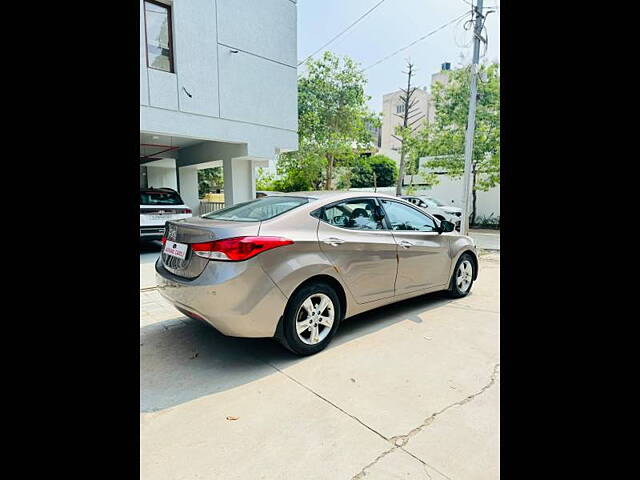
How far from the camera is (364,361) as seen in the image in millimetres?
3270

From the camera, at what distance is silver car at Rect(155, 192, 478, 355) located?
2.99 meters

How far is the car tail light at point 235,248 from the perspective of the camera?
2.97 metres

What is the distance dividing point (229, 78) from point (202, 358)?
25.5 feet

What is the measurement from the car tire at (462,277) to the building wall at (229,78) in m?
6.50

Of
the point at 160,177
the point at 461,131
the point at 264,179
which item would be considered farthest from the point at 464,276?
the point at 264,179

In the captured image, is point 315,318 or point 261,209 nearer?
point 315,318

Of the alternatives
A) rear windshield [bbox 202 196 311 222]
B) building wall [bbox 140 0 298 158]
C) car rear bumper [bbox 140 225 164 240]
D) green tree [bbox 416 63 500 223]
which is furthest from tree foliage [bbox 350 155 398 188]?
rear windshield [bbox 202 196 311 222]

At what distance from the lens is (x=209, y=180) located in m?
29.4

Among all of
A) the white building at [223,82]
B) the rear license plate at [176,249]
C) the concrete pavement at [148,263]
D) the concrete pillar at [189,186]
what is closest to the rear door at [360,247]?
the rear license plate at [176,249]

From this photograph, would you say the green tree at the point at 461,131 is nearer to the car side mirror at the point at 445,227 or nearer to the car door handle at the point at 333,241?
the car side mirror at the point at 445,227

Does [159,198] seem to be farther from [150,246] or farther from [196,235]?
[196,235]
